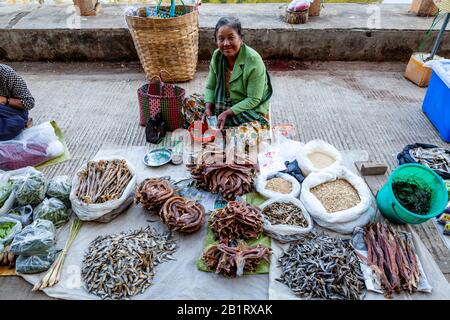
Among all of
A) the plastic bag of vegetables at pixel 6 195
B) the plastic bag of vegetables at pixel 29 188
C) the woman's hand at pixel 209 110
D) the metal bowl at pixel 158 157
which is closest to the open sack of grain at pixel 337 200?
the woman's hand at pixel 209 110

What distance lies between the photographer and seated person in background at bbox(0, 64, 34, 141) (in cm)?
347

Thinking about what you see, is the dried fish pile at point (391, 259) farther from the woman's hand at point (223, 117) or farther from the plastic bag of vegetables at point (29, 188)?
the plastic bag of vegetables at point (29, 188)

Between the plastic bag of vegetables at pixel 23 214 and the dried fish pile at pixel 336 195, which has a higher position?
the dried fish pile at pixel 336 195

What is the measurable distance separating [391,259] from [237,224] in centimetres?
118

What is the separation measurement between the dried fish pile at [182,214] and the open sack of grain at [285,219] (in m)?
0.55

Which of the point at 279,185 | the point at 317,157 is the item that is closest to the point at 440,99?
the point at 317,157

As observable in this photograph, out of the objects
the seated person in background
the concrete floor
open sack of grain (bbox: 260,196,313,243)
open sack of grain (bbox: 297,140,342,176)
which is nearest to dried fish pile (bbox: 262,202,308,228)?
open sack of grain (bbox: 260,196,313,243)

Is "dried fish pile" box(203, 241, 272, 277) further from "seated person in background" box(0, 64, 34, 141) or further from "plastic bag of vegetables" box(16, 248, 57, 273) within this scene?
"seated person in background" box(0, 64, 34, 141)

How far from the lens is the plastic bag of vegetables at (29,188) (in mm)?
2797

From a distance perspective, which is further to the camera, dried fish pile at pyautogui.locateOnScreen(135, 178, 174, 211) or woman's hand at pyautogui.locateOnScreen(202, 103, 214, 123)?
woman's hand at pyautogui.locateOnScreen(202, 103, 214, 123)

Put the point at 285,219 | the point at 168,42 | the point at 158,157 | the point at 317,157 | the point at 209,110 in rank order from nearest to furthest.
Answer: the point at 285,219, the point at 317,157, the point at 158,157, the point at 209,110, the point at 168,42

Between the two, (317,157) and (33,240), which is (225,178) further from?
(33,240)

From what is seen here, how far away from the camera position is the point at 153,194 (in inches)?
109

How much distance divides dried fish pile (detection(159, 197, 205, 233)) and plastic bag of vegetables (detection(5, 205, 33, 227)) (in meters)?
1.13
